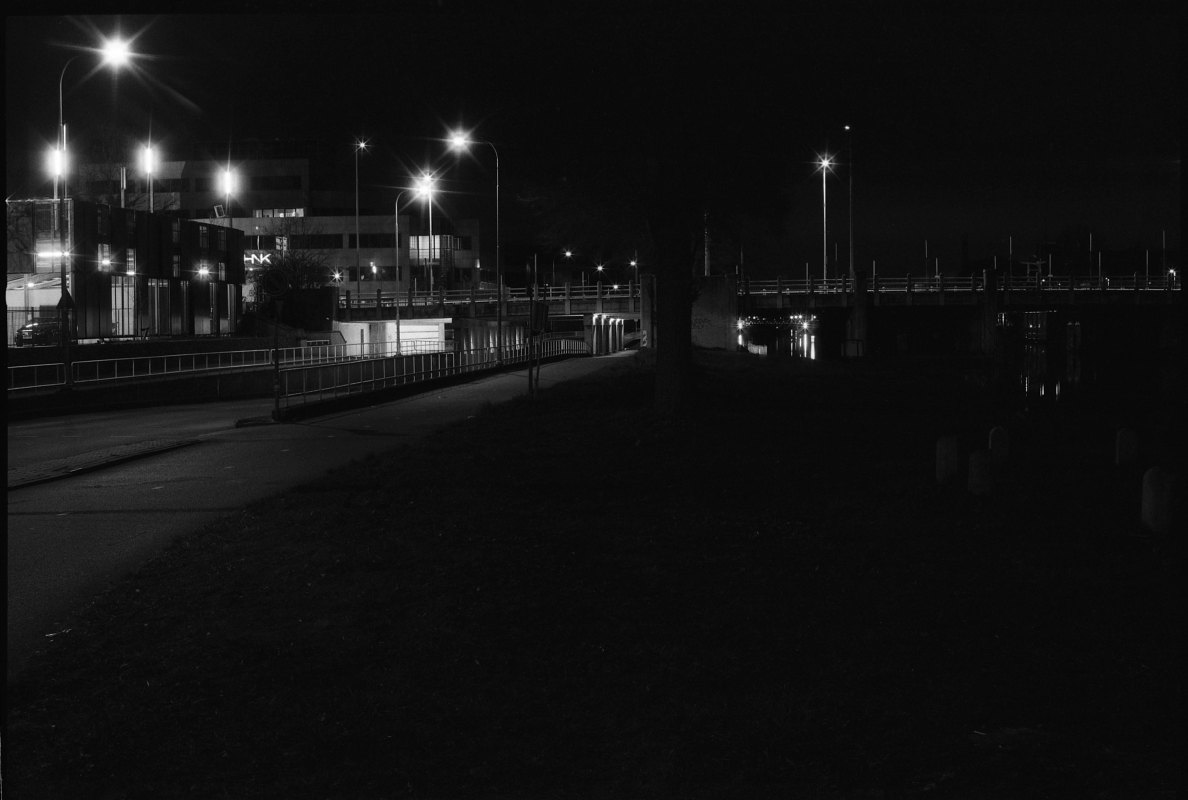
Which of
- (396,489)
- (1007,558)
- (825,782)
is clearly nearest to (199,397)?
(396,489)

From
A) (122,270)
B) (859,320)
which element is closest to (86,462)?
(122,270)

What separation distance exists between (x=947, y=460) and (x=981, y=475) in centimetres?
73

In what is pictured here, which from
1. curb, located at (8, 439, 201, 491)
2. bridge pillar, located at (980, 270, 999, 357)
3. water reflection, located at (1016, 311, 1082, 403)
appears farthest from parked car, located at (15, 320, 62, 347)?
bridge pillar, located at (980, 270, 999, 357)

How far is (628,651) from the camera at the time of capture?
258 inches

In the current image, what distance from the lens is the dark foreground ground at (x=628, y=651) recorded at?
5000 mm

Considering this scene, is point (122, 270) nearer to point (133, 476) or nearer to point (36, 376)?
point (36, 376)

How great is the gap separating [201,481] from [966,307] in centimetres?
6642

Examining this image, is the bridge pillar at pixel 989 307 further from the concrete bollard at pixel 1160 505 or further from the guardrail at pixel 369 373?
the concrete bollard at pixel 1160 505

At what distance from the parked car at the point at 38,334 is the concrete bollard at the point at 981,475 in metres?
35.3

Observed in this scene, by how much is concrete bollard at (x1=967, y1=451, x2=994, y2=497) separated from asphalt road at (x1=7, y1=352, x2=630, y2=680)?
308 inches

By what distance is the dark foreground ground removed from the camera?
5.00 m

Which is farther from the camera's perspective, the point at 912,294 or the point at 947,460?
the point at 912,294

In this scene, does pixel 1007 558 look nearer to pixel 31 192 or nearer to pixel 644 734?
pixel 644 734

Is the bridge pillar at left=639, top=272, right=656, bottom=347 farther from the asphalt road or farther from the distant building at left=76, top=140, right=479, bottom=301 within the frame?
the distant building at left=76, top=140, right=479, bottom=301
